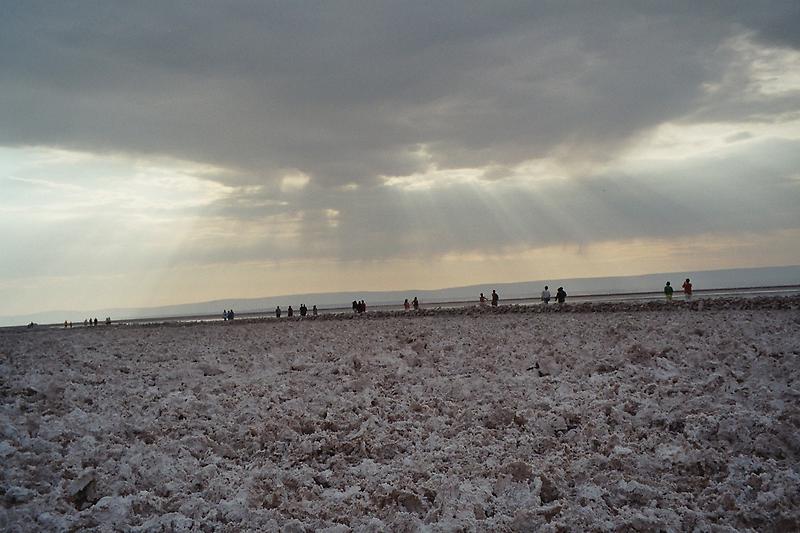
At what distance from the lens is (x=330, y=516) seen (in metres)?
6.01

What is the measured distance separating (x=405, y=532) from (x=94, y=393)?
22.3 ft

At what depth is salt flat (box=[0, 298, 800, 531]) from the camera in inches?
230

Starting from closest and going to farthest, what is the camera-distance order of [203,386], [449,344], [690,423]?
[690,423] → [203,386] → [449,344]

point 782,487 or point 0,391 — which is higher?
point 0,391

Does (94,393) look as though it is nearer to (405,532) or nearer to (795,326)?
(405,532)

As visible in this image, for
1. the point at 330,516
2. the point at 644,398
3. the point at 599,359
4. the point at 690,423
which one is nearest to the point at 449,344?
the point at 599,359

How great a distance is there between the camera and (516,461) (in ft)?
21.4

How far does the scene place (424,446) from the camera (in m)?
7.45

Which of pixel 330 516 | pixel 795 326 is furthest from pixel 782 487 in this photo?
pixel 795 326

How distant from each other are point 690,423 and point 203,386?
7527 mm

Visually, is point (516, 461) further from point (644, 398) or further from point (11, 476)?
point (11, 476)

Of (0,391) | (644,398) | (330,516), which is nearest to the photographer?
(330,516)

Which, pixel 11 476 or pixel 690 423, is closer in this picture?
pixel 11 476

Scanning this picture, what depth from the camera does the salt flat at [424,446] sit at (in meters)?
5.83
